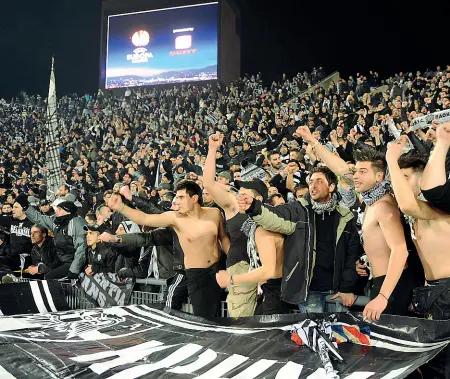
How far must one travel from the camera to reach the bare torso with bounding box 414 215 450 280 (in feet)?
7.99

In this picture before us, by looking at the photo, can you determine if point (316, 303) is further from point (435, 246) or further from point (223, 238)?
point (223, 238)

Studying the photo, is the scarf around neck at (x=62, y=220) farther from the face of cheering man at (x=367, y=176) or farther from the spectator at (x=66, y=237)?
the face of cheering man at (x=367, y=176)

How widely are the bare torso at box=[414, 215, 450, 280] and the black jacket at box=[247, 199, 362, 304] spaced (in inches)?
25.5

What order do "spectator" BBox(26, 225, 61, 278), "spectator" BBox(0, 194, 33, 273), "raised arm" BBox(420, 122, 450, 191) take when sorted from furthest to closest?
1. "spectator" BBox(0, 194, 33, 273)
2. "spectator" BBox(26, 225, 61, 278)
3. "raised arm" BBox(420, 122, 450, 191)

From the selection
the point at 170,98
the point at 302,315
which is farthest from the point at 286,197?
the point at 170,98

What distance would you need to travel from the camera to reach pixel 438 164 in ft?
7.63

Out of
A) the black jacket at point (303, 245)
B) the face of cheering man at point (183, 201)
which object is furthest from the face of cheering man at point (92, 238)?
the black jacket at point (303, 245)

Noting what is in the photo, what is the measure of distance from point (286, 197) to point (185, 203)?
6.82 ft

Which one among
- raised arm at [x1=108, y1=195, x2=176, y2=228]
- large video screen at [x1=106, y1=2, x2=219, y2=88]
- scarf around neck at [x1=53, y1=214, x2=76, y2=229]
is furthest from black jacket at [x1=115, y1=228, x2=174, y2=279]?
large video screen at [x1=106, y1=2, x2=219, y2=88]

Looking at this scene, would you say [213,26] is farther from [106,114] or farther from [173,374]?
[173,374]

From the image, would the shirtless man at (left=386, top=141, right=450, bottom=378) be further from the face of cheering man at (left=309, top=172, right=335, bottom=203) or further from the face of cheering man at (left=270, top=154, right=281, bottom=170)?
the face of cheering man at (left=270, top=154, right=281, bottom=170)

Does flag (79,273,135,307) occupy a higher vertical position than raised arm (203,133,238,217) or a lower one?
lower

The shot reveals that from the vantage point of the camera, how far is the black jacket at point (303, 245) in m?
3.07

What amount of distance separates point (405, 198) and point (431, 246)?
0.86 feet
